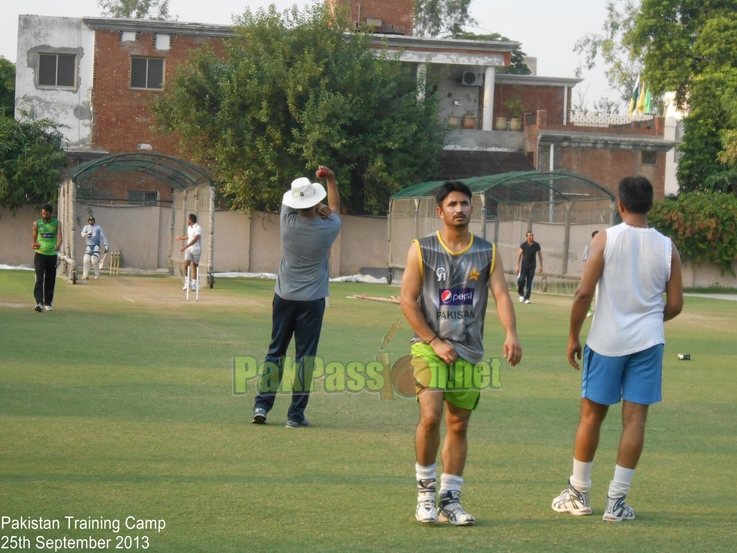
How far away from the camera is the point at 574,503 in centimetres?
566

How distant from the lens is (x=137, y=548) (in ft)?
15.6

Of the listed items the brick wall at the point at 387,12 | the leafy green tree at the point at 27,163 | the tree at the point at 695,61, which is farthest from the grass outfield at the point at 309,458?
the tree at the point at 695,61

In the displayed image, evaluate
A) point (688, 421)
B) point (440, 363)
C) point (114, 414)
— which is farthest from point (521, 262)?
point (440, 363)

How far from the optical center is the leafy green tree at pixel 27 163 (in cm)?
3647

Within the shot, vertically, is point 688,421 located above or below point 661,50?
below

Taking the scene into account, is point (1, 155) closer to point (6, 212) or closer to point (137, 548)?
point (6, 212)

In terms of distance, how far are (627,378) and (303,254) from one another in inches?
134

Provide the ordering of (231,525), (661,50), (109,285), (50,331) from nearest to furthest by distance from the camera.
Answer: (231,525), (50,331), (109,285), (661,50)

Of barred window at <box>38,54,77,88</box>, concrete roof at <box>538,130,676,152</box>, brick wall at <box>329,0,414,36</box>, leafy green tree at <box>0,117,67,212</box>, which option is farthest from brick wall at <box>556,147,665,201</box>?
leafy green tree at <box>0,117,67,212</box>

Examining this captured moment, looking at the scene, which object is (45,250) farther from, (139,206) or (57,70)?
(57,70)

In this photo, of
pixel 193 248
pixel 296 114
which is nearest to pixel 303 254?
pixel 193 248

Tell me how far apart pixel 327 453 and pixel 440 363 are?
6.75 feet

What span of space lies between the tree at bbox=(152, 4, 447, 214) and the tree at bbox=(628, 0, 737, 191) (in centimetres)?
1283

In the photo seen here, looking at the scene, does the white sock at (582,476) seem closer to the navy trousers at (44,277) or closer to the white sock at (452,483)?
the white sock at (452,483)
